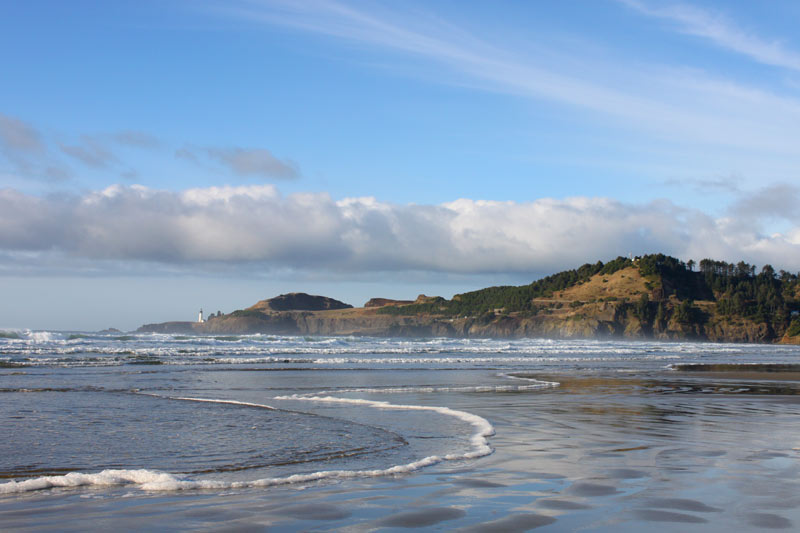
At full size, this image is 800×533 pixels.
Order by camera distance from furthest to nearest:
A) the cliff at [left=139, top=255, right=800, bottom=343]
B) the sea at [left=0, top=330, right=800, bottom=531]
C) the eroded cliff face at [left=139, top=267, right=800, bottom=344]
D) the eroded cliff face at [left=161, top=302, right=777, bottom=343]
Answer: the cliff at [left=139, top=255, right=800, bottom=343] < the eroded cliff face at [left=139, top=267, right=800, bottom=344] < the eroded cliff face at [left=161, top=302, right=777, bottom=343] < the sea at [left=0, top=330, right=800, bottom=531]

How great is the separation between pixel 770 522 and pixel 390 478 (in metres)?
3.52

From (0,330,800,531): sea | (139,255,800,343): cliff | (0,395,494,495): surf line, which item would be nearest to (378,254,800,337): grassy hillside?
(139,255,800,343): cliff

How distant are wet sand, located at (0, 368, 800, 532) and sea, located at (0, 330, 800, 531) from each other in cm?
3

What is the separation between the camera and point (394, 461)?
7.87 meters

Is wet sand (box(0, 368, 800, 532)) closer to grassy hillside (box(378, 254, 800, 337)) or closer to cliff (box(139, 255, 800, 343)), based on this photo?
cliff (box(139, 255, 800, 343))

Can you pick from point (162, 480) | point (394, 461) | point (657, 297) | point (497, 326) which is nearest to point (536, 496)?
point (394, 461)

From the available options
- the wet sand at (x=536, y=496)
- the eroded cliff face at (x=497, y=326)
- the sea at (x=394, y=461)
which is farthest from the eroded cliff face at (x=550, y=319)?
the wet sand at (x=536, y=496)

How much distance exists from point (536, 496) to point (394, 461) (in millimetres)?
2285

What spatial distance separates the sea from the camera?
17.5ft

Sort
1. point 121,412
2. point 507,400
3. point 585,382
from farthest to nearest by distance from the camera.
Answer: point 585,382 < point 507,400 < point 121,412

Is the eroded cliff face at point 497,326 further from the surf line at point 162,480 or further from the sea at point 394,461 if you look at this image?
the surf line at point 162,480

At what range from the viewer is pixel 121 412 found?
469 inches

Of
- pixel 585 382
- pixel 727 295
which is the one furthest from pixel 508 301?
pixel 585 382

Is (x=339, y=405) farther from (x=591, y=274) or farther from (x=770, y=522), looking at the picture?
(x=591, y=274)
